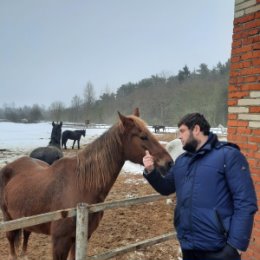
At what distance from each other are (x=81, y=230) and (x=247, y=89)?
221cm

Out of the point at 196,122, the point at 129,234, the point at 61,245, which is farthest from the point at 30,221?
the point at 129,234

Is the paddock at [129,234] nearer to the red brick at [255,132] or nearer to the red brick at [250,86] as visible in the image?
the red brick at [255,132]

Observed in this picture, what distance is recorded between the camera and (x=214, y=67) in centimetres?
8538

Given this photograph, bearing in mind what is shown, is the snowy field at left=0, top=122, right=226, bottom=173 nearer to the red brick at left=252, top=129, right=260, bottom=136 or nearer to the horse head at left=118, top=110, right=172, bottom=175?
the horse head at left=118, top=110, right=172, bottom=175

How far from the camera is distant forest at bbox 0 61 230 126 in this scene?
6178cm

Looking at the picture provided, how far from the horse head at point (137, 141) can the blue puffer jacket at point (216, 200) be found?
1028mm

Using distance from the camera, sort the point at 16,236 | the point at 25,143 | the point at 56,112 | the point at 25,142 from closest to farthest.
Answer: the point at 16,236
the point at 25,143
the point at 25,142
the point at 56,112

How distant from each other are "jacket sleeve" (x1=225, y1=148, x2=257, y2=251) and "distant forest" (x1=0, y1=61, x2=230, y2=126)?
183ft

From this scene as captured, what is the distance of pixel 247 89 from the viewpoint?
3.15 meters

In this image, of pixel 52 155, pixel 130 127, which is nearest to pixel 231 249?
pixel 130 127

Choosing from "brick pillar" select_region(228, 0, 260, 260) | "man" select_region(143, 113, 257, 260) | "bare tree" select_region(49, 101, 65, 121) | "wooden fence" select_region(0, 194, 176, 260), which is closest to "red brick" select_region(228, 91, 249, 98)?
"brick pillar" select_region(228, 0, 260, 260)

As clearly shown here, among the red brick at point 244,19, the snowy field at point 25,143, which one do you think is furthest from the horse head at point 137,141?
the snowy field at point 25,143

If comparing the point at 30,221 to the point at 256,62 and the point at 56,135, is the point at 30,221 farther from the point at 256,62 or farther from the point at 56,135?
the point at 56,135

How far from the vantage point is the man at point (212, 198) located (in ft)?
6.08
